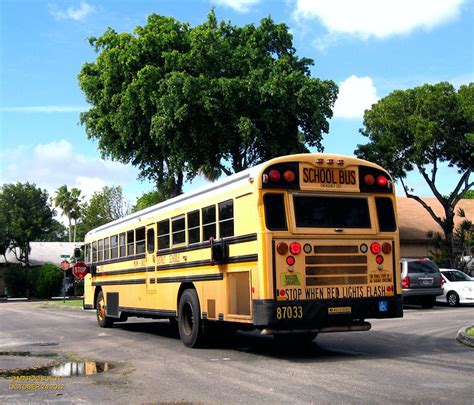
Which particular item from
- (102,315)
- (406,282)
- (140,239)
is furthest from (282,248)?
(406,282)

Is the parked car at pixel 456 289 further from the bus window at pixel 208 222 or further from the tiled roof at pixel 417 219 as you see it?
the bus window at pixel 208 222

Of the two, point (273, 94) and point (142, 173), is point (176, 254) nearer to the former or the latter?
point (273, 94)

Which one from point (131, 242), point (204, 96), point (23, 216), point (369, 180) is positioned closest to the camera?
point (369, 180)

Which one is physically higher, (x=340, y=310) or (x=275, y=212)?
(x=275, y=212)

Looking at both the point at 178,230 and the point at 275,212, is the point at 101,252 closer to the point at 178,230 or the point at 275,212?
the point at 178,230

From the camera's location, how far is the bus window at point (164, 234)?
44.9 feet

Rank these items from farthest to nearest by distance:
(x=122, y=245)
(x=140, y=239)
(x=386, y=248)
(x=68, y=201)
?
(x=68, y=201) → (x=122, y=245) → (x=140, y=239) → (x=386, y=248)

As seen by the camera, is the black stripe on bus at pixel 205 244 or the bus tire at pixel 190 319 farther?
the bus tire at pixel 190 319

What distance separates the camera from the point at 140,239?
50.2 ft

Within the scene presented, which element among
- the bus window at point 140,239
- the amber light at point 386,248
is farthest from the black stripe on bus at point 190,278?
the amber light at point 386,248

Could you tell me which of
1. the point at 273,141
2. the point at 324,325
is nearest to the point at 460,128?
the point at 273,141

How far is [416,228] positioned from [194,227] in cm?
2910

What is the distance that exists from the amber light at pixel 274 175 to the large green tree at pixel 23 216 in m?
49.9

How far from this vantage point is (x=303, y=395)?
24.6ft
